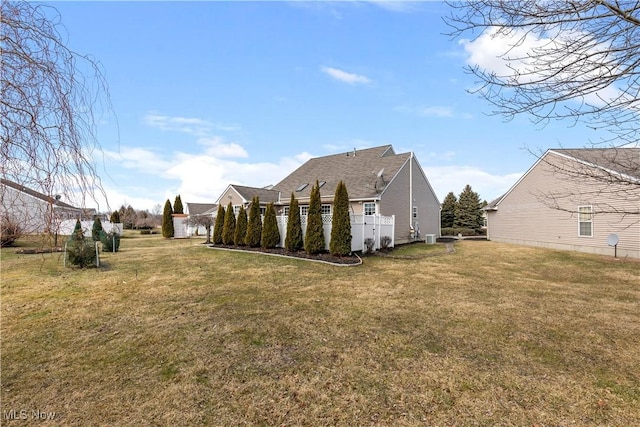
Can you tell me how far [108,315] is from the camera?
575 centimetres

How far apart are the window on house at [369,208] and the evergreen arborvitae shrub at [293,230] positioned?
5968 millimetres

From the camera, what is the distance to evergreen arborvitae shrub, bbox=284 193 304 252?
46.0 ft

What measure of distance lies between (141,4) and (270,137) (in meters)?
12.5

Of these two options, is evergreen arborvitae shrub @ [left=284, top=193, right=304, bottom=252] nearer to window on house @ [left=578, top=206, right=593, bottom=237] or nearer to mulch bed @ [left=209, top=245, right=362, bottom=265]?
mulch bed @ [left=209, top=245, right=362, bottom=265]

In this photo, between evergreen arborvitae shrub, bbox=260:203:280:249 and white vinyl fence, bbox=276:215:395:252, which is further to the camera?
evergreen arborvitae shrub, bbox=260:203:280:249

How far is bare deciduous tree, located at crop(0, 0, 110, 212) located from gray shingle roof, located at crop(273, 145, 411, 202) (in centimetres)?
1671

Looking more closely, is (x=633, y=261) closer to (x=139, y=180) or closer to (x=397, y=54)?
(x=397, y=54)

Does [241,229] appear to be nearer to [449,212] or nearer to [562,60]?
[562,60]

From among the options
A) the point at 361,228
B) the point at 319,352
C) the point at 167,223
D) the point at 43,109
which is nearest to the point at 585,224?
the point at 361,228

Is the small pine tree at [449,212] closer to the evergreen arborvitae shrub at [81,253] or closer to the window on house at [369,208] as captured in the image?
the window on house at [369,208]

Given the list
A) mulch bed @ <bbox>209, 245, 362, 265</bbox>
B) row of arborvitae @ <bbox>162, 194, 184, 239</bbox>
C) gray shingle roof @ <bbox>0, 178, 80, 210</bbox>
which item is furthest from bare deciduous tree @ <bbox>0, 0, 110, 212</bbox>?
row of arborvitae @ <bbox>162, 194, 184, 239</bbox>

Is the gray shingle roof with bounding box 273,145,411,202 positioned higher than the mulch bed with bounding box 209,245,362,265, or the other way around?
the gray shingle roof with bounding box 273,145,411,202

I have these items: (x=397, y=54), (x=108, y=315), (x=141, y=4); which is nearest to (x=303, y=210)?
(x=397, y=54)

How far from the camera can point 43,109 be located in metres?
1.96
